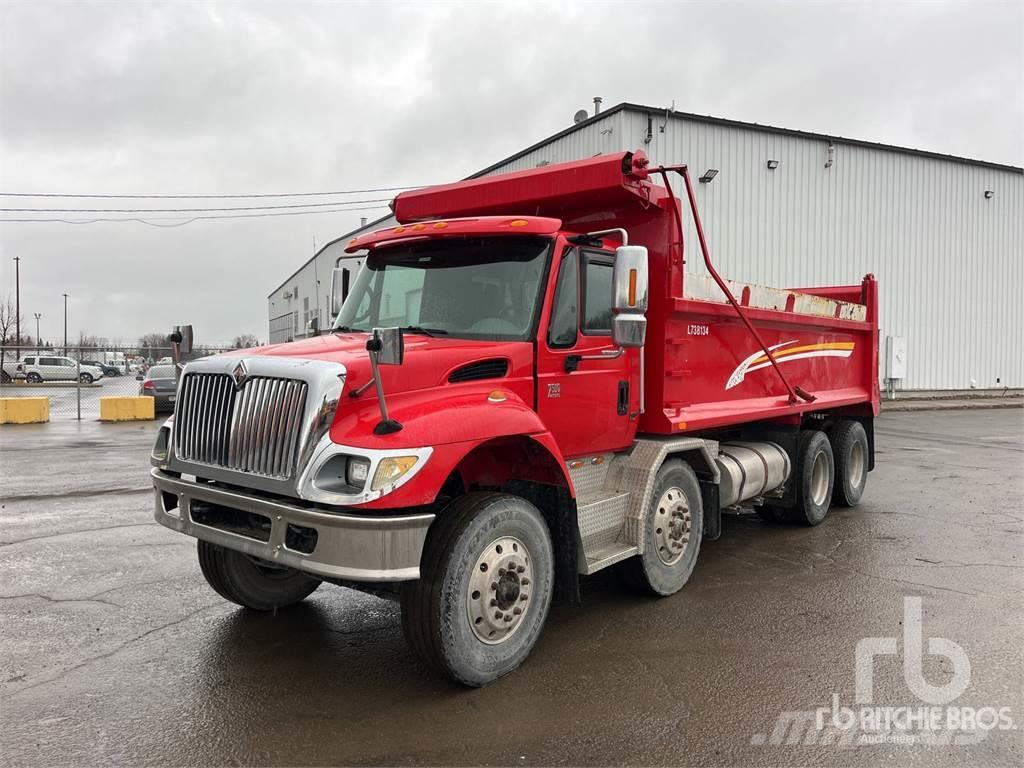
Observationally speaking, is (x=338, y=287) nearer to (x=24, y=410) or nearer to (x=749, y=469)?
(x=749, y=469)

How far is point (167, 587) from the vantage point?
553 centimetres

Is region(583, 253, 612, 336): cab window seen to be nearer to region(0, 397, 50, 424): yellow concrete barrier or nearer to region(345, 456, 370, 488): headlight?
region(345, 456, 370, 488): headlight

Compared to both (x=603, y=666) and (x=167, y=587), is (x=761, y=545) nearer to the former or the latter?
(x=603, y=666)

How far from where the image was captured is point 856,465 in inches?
356

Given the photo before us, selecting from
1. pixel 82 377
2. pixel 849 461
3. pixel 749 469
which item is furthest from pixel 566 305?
pixel 82 377

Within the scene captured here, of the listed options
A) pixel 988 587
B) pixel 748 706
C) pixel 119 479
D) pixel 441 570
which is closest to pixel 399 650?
pixel 441 570

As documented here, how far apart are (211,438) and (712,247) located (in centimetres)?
1850

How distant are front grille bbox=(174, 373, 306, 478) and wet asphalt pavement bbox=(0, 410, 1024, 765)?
1221 millimetres

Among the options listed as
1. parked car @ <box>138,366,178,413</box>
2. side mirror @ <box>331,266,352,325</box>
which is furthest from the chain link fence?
side mirror @ <box>331,266,352,325</box>

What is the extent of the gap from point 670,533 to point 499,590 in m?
1.90

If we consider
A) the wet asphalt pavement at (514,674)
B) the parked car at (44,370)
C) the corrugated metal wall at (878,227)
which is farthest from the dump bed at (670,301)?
the parked car at (44,370)

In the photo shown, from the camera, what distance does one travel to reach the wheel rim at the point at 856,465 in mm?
8852

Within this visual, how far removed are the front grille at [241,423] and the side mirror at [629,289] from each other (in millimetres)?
1927

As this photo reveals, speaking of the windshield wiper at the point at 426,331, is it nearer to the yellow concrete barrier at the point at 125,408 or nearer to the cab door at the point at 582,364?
the cab door at the point at 582,364
